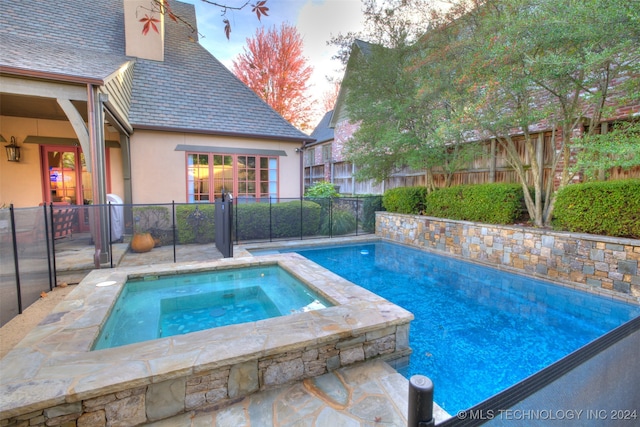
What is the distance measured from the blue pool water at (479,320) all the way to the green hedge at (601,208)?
1.14m

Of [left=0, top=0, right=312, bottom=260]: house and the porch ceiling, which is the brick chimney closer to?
[left=0, top=0, right=312, bottom=260]: house

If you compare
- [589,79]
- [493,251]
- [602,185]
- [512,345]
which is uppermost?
[589,79]

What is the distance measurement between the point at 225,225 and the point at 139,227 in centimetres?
286

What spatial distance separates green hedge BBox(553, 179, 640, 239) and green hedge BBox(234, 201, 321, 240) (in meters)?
5.83

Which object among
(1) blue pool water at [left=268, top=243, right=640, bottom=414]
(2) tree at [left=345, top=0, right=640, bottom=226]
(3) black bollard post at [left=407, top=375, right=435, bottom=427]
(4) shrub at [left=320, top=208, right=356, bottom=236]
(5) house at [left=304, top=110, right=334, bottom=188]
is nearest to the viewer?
(3) black bollard post at [left=407, top=375, right=435, bottom=427]

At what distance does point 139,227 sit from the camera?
303 inches

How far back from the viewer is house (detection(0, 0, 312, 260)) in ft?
22.7

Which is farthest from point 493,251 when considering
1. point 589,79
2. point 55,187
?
point 55,187

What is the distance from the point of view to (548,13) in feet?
15.6

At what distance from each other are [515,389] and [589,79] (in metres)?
6.46

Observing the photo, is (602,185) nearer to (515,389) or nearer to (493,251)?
(493,251)

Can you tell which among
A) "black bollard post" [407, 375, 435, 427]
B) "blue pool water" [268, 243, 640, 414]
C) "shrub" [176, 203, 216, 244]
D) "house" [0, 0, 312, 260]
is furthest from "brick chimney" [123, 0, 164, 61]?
"black bollard post" [407, 375, 435, 427]

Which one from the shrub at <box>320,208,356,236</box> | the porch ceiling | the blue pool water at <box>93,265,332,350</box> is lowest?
the blue pool water at <box>93,265,332,350</box>

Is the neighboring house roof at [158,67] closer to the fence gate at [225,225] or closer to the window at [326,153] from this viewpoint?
the fence gate at [225,225]
